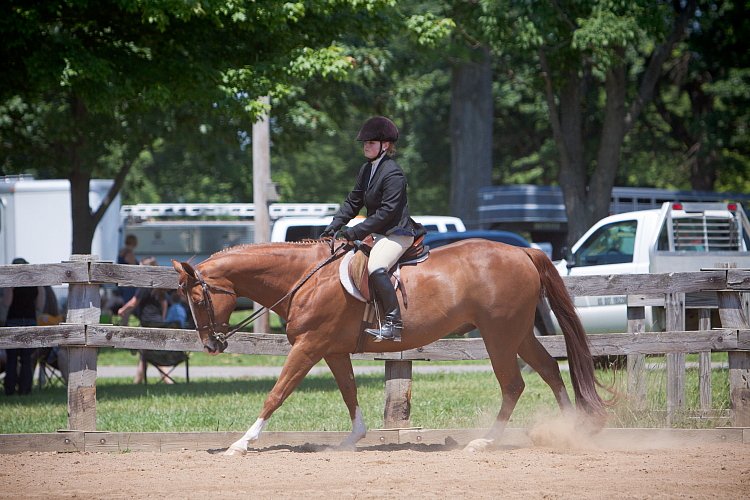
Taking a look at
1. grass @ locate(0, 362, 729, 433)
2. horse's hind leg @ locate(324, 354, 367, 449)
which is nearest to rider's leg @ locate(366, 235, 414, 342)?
horse's hind leg @ locate(324, 354, 367, 449)

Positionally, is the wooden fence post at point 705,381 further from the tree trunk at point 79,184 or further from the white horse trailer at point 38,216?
the white horse trailer at point 38,216

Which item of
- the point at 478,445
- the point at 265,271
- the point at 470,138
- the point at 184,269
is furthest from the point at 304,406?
the point at 470,138

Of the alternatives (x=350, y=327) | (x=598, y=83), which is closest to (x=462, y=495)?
(x=350, y=327)

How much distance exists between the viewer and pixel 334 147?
53.1 meters

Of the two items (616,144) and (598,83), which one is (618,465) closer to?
(616,144)

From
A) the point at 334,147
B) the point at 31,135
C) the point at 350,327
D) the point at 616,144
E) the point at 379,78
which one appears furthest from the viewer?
the point at 334,147

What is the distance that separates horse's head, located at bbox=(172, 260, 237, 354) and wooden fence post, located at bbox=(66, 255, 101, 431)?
1.02m

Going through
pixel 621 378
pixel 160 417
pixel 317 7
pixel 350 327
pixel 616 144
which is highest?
pixel 317 7

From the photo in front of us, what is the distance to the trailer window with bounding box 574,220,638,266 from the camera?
15.1m

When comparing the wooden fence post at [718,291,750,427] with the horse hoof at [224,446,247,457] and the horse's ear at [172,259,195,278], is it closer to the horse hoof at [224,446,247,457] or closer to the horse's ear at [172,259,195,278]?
the horse hoof at [224,446,247,457]

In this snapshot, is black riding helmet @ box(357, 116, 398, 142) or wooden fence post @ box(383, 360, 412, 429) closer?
black riding helmet @ box(357, 116, 398, 142)

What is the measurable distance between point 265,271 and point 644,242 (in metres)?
8.05

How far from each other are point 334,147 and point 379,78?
27917 mm

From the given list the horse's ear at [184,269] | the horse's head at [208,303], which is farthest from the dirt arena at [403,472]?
the horse's ear at [184,269]
